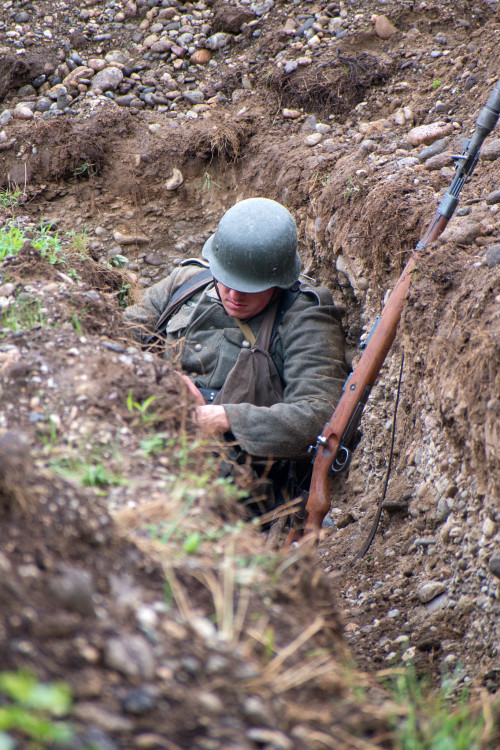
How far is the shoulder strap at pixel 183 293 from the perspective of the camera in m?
4.16

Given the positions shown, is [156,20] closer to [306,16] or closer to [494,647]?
[306,16]

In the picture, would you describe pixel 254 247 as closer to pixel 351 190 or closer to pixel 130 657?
pixel 351 190

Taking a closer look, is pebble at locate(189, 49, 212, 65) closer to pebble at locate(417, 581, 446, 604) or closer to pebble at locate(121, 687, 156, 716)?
pebble at locate(417, 581, 446, 604)

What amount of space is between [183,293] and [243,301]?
49 centimetres

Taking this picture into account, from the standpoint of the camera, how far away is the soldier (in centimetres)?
364

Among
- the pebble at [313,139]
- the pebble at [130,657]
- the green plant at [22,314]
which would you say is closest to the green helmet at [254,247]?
the green plant at [22,314]

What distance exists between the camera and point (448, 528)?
9.97 feet

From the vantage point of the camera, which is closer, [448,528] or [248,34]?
[448,528]

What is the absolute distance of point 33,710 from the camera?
129 centimetres

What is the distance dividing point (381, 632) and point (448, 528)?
0.57 metres

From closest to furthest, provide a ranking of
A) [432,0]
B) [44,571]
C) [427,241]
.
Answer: [44,571], [427,241], [432,0]

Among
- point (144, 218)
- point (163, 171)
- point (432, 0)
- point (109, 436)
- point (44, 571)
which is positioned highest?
point (432, 0)

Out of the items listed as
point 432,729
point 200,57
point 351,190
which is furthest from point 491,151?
point 200,57

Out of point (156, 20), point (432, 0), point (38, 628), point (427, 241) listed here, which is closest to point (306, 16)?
point (432, 0)
